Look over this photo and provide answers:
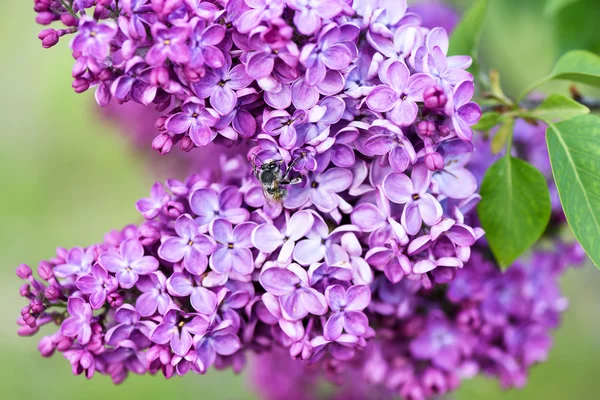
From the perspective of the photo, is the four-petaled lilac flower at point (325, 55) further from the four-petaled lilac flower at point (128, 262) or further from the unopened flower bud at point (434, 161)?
the four-petaled lilac flower at point (128, 262)

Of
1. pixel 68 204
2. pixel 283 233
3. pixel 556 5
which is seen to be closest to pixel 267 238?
pixel 283 233

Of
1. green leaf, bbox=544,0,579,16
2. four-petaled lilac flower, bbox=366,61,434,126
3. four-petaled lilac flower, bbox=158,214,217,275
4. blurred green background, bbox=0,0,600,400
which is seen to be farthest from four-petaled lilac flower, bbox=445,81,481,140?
blurred green background, bbox=0,0,600,400

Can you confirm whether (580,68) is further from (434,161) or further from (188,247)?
(188,247)

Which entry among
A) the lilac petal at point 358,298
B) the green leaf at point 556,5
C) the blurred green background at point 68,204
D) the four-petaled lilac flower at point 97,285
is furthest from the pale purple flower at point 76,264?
the blurred green background at point 68,204

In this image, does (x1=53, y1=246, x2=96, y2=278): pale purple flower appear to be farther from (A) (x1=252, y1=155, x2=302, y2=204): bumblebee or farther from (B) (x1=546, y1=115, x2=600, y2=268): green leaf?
(B) (x1=546, y1=115, x2=600, y2=268): green leaf

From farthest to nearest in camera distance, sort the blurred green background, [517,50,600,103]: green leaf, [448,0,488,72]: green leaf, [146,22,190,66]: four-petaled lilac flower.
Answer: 1. the blurred green background
2. [448,0,488,72]: green leaf
3. [517,50,600,103]: green leaf
4. [146,22,190,66]: four-petaled lilac flower

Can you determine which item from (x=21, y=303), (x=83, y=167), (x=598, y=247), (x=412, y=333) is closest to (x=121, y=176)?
(x=83, y=167)
